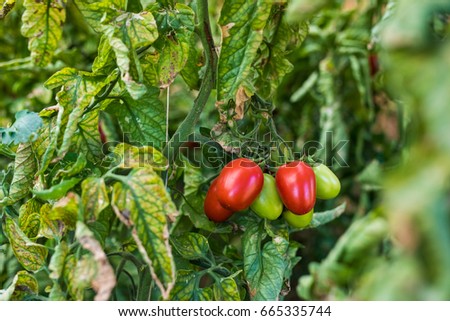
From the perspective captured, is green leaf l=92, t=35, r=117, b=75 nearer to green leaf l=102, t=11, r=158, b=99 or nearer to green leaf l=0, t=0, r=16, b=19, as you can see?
green leaf l=102, t=11, r=158, b=99

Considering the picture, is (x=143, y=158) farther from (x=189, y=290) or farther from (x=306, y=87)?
(x=306, y=87)

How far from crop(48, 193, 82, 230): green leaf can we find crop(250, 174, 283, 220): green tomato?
29 centimetres

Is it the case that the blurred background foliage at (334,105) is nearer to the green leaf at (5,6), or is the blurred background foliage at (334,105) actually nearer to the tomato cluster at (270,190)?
the tomato cluster at (270,190)

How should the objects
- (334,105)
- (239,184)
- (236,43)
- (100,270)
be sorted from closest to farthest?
(100,270) → (236,43) → (239,184) → (334,105)

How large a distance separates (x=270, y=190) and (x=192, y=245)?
5.9 inches

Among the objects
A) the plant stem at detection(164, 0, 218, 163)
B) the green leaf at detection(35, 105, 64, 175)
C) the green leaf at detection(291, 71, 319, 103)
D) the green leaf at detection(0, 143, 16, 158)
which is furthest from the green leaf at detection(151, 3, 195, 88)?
the green leaf at detection(291, 71, 319, 103)

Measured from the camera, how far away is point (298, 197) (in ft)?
3.03

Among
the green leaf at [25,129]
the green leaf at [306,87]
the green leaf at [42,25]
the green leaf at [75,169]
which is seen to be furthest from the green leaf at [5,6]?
the green leaf at [306,87]

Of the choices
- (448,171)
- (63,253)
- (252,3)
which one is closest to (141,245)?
(63,253)

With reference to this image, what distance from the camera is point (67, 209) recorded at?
78 centimetres

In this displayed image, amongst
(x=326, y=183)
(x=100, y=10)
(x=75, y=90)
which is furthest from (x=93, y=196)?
(x=326, y=183)

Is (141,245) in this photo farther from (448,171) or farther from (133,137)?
(448,171)

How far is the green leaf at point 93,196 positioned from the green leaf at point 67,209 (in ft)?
0.04
